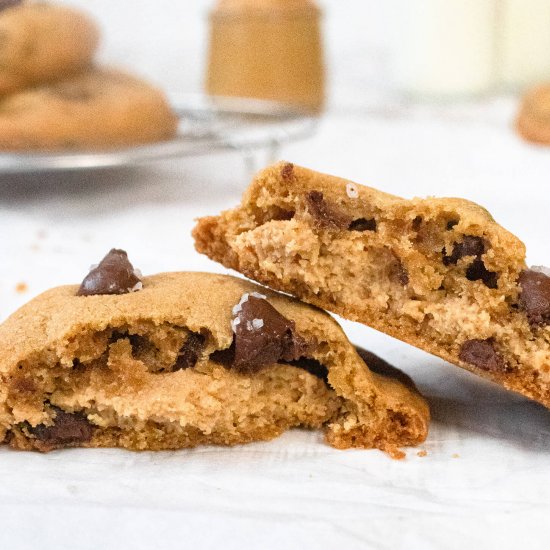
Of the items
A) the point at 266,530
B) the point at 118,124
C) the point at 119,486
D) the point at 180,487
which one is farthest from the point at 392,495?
the point at 118,124

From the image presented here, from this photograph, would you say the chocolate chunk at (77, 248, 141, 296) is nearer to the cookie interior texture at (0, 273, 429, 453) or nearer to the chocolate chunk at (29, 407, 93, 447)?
the cookie interior texture at (0, 273, 429, 453)

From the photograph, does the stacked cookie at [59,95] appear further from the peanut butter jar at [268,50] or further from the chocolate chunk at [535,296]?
the chocolate chunk at [535,296]

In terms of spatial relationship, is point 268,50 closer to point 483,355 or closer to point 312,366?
point 312,366

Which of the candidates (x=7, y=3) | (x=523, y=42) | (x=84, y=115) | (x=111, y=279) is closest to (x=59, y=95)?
(x=84, y=115)

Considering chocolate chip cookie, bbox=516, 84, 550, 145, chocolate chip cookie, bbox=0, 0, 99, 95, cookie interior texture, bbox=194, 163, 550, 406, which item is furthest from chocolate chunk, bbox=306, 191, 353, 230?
chocolate chip cookie, bbox=516, 84, 550, 145

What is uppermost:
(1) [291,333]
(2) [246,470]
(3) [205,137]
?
(3) [205,137]

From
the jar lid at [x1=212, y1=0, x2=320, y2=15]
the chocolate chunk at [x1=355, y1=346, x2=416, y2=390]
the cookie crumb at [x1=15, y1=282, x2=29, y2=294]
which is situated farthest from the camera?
the jar lid at [x1=212, y1=0, x2=320, y2=15]
